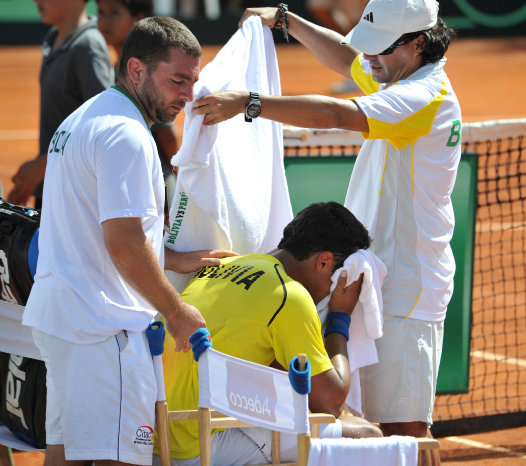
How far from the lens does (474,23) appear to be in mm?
25562

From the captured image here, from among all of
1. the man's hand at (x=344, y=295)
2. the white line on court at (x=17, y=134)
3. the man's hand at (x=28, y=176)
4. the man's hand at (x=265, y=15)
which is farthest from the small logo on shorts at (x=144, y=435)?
the white line on court at (x=17, y=134)

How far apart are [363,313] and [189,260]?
77cm

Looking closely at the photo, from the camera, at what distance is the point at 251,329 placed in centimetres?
352

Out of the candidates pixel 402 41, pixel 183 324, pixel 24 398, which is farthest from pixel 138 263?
pixel 402 41

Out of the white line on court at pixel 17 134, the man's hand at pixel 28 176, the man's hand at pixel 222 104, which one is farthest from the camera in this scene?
the white line on court at pixel 17 134

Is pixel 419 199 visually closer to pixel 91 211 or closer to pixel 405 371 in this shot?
pixel 405 371

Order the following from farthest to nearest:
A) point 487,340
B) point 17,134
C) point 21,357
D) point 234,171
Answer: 1. point 17,134
2. point 487,340
3. point 234,171
4. point 21,357

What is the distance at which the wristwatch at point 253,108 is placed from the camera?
3.53m

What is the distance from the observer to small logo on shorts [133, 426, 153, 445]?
3.14 metres

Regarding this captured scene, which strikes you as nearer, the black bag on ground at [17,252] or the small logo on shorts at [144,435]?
the small logo on shorts at [144,435]

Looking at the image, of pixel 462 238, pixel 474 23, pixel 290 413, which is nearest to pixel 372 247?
pixel 290 413

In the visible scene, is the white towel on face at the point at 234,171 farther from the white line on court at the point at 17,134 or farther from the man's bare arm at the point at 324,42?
the white line on court at the point at 17,134

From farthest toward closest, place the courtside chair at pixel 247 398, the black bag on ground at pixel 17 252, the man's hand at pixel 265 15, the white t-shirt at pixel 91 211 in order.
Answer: the man's hand at pixel 265 15 < the black bag on ground at pixel 17 252 < the white t-shirt at pixel 91 211 < the courtside chair at pixel 247 398

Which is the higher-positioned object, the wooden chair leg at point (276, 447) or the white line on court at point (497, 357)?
the wooden chair leg at point (276, 447)
